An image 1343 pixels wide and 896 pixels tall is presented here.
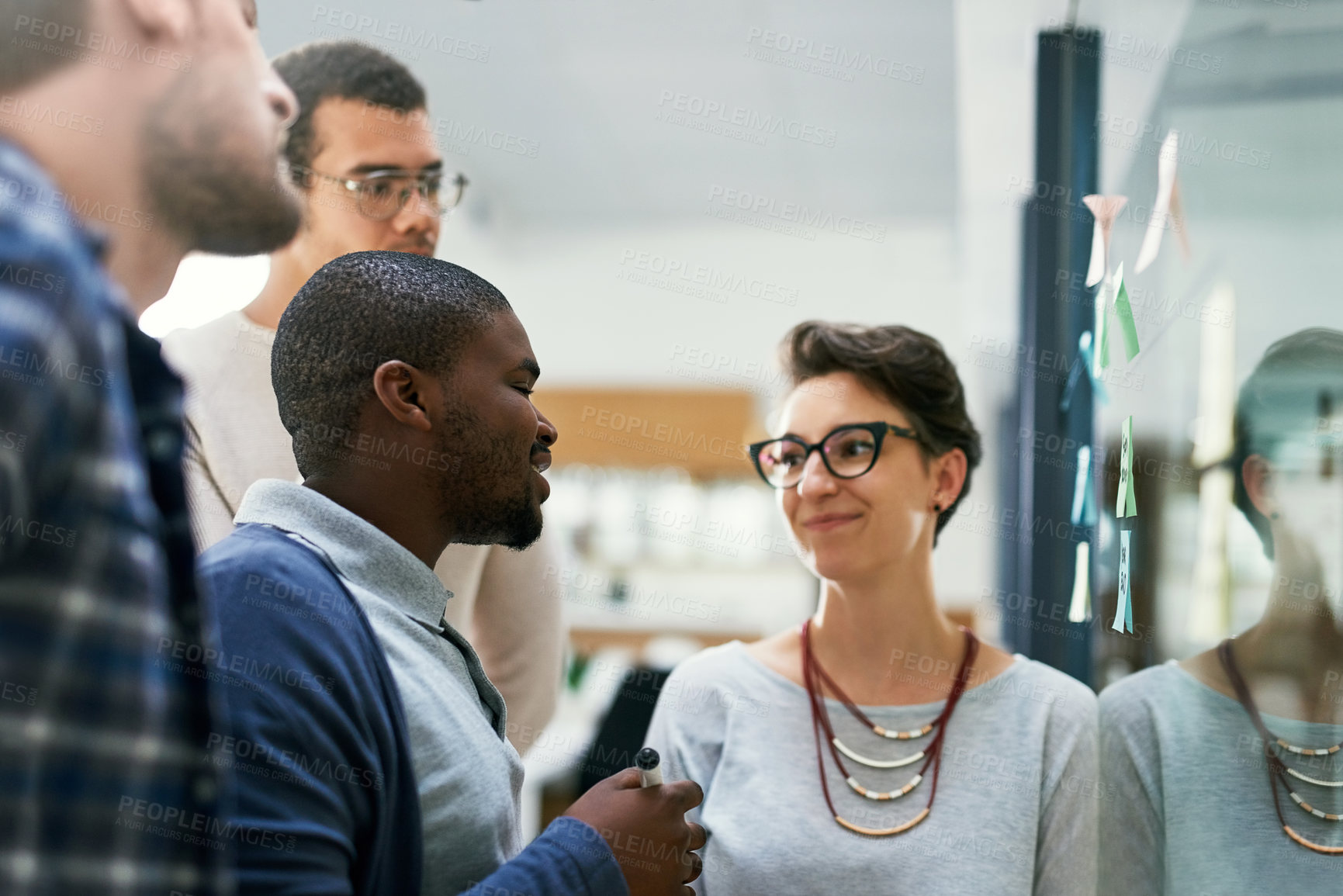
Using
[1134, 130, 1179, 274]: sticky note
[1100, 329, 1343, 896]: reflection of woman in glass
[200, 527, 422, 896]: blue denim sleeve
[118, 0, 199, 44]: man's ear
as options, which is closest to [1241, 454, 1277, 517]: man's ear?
[1100, 329, 1343, 896]: reflection of woman in glass

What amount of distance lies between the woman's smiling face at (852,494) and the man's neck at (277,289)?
0.66m

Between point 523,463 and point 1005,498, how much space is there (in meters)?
2.30

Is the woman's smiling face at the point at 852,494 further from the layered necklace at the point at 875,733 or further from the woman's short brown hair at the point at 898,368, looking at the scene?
the layered necklace at the point at 875,733

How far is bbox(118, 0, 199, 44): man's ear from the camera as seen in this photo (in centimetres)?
79

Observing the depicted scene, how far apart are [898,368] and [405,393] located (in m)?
0.65

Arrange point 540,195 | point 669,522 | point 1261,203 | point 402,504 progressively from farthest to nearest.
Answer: point 669,522
point 540,195
point 1261,203
point 402,504

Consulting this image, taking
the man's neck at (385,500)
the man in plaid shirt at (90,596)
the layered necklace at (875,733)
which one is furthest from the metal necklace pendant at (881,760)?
the man in plaid shirt at (90,596)

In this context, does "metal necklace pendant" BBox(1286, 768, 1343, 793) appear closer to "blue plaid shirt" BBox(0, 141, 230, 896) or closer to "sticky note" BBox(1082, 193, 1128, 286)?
"sticky note" BBox(1082, 193, 1128, 286)

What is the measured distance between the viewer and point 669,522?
4.70m

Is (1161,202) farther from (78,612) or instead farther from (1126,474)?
(78,612)

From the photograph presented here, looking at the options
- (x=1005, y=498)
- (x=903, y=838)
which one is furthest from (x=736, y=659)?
(x=1005, y=498)

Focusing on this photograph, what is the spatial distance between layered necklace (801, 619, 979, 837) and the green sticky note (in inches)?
15.9

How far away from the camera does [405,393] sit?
0.88 meters

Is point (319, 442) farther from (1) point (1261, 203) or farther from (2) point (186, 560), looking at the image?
(1) point (1261, 203)
